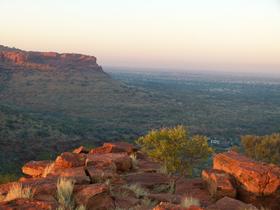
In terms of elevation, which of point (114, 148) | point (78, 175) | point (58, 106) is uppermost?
point (78, 175)

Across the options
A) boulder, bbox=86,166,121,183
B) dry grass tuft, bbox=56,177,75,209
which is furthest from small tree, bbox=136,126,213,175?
dry grass tuft, bbox=56,177,75,209

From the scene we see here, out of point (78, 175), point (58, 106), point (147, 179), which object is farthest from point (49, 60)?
point (78, 175)

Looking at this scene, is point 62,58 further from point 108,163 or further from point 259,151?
point 108,163

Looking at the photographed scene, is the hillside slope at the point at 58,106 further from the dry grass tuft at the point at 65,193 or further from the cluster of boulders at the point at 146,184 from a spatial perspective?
the dry grass tuft at the point at 65,193

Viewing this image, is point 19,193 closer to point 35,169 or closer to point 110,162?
point 110,162

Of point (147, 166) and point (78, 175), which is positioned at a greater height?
point (78, 175)

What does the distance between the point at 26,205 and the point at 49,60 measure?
149m

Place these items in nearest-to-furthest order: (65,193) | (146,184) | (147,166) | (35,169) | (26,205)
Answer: (26,205) < (65,193) < (146,184) < (35,169) < (147,166)

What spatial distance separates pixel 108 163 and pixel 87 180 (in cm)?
331

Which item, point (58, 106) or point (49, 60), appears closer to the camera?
point (58, 106)

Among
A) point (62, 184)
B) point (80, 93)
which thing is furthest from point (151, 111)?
point (62, 184)

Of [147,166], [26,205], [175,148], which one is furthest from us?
[175,148]

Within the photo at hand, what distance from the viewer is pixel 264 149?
1746 inches

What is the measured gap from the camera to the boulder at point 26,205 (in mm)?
8992
